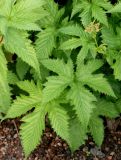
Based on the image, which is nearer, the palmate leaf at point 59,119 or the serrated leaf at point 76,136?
the palmate leaf at point 59,119

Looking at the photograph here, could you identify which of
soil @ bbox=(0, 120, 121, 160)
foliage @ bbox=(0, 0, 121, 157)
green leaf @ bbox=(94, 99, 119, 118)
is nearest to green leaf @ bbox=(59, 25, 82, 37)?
foliage @ bbox=(0, 0, 121, 157)

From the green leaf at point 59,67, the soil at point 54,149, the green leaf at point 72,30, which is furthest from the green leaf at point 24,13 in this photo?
Result: the soil at point 54,149

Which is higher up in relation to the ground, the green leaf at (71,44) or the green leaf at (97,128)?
the green leaf at (71,44)

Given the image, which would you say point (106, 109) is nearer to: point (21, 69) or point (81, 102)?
point (81, 102)

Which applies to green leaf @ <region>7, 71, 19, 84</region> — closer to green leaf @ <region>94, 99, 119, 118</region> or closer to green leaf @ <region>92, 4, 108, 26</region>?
green leaf @ <region>94, 99, 119, 118</region>

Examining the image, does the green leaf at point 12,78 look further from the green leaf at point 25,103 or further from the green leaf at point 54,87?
the green leaf at point 54,87

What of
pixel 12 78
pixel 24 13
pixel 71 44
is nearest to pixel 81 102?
pixel 71 44

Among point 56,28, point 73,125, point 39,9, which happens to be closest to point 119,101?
point 73,125
